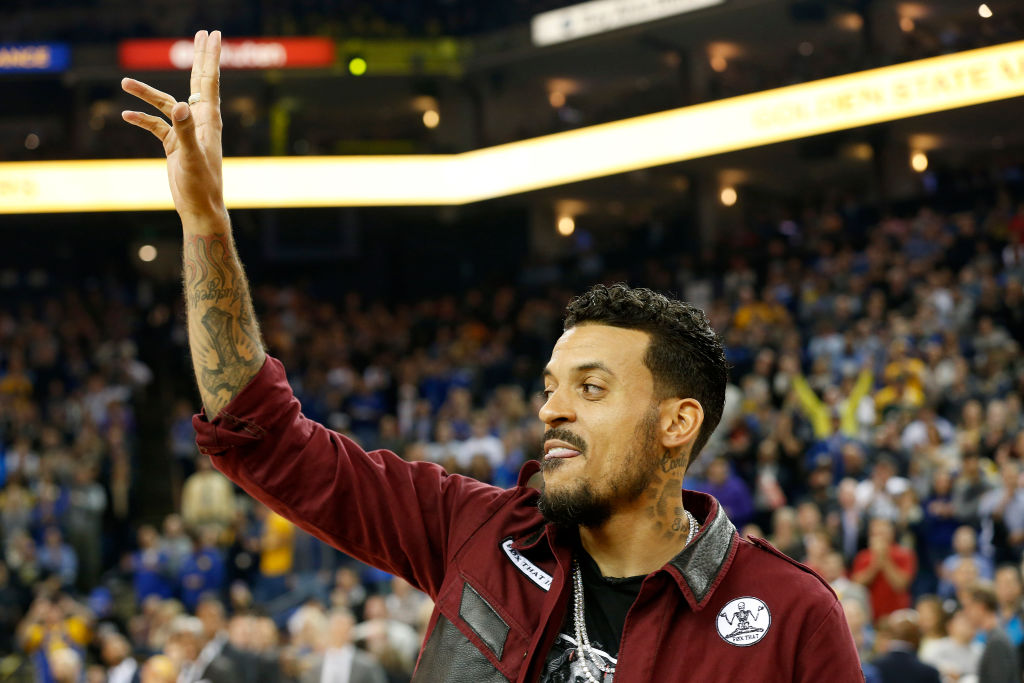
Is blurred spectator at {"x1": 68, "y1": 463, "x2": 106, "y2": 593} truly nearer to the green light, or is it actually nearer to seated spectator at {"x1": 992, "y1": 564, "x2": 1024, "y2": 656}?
seated spectator at {"x1": 992, "y1": 564, "x2": 1024, "y2": 656}

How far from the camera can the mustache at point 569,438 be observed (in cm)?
210

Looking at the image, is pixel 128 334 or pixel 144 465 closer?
pixel 144 465

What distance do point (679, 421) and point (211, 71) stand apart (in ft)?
3.53

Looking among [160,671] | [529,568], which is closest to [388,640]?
[160,671]

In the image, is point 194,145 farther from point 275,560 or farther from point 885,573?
point 275,560

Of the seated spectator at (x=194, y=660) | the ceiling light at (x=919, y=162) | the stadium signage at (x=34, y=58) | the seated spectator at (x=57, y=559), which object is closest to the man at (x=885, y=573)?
the seated spectator at (x=194, y=660)

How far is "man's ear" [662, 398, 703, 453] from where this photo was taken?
2162 millimetres

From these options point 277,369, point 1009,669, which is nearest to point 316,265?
point 1009,669

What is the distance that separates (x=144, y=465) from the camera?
636 inches

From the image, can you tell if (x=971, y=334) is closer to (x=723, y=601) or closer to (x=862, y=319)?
(x=862, y=319)

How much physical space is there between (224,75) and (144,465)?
7.29 metres

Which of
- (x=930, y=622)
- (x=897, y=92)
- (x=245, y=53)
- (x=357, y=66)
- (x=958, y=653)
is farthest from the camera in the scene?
(x=357, y=66)

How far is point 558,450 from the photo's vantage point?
2117mm

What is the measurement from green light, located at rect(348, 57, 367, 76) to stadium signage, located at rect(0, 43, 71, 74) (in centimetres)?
466
